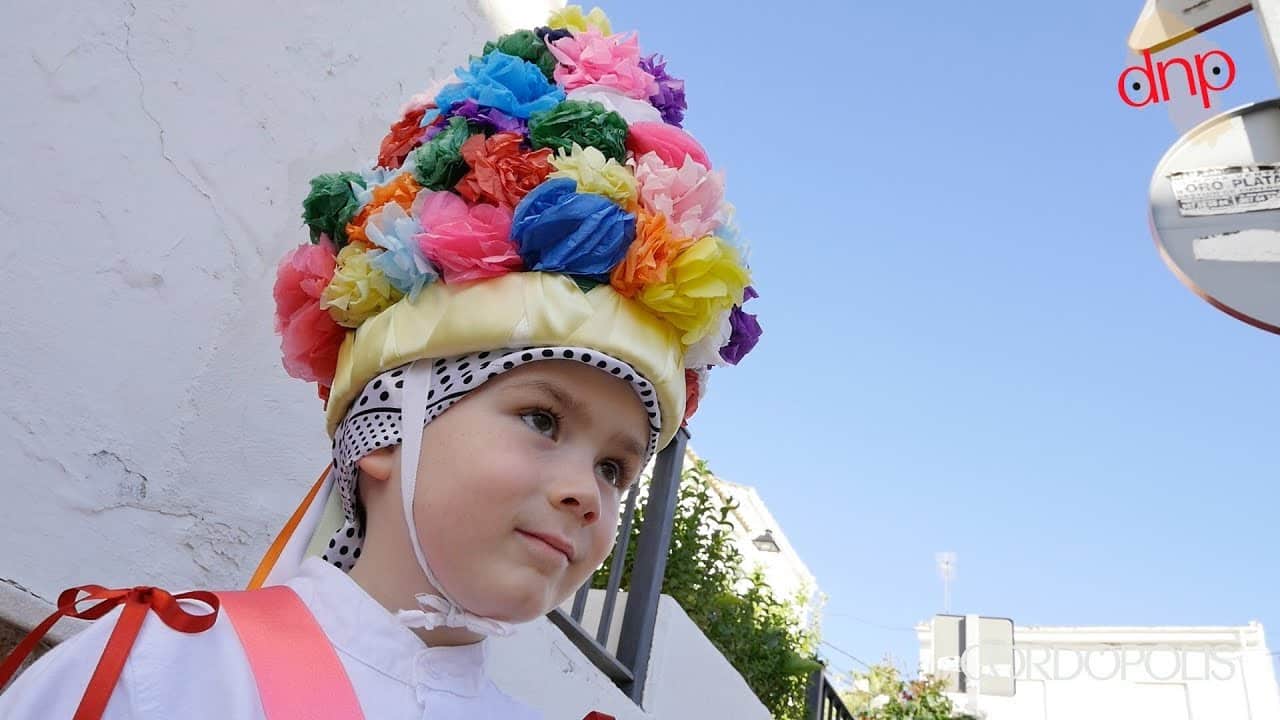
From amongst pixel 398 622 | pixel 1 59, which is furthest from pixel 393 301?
pixel 1 59

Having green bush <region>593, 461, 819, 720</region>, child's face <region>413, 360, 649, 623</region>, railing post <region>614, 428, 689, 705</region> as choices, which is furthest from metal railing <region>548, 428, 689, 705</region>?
child's face <region>413, 360, 649, 623</region>

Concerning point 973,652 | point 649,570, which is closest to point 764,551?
point 973,652

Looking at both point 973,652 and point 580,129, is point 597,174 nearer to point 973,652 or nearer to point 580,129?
point 580,129

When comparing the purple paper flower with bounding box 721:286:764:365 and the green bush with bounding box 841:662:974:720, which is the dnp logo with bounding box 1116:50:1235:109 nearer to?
the purple paper flower with bounding box 721:286:764:365

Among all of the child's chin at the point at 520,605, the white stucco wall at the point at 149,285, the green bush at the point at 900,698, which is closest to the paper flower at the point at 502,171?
the child's chin at the point at 520,605

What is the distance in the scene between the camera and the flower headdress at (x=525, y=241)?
5.42 ft

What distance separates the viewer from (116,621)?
133 centimetres

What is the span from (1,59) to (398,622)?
1.43 m

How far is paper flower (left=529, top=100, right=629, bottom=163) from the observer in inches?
68.7

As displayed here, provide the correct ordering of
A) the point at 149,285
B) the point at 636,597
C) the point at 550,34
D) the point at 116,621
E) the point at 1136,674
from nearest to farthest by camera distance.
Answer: the point at 116,621
the point at 550,34
the point at 149,285
the point at 636,597
the point at 1136,674

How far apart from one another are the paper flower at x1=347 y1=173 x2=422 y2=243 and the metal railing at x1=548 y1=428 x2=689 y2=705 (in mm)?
1886

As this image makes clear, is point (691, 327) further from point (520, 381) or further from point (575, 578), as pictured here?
point (575, 578)

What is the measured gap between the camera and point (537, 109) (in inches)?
71.2

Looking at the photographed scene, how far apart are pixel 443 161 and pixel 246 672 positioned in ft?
2.87
